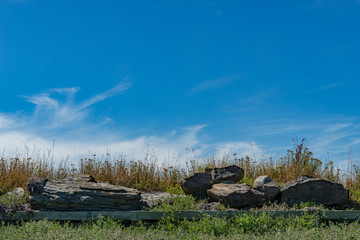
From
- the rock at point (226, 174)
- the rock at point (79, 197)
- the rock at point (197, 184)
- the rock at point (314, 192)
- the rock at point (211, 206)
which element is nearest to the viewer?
the rock at point (79, 197)

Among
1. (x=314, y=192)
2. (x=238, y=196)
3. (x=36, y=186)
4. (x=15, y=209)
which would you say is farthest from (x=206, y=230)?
(x=15, y=209)

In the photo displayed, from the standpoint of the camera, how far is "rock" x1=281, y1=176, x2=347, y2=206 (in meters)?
8.62

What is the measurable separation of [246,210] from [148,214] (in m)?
2.28

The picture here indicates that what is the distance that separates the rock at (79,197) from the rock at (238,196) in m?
2.06

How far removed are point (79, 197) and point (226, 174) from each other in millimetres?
3903

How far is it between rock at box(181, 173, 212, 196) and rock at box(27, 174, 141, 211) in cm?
148

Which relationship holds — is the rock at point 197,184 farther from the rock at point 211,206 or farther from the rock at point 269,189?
the rock at point 269,189

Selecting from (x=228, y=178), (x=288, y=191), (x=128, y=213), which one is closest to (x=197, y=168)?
(x=228, y=178)

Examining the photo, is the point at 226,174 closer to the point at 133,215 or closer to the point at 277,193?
the point at 277,193

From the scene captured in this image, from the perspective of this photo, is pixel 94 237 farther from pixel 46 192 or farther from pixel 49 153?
pixel 49 153

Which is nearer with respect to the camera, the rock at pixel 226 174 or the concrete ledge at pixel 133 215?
the concrete ledge at pixel 133 215

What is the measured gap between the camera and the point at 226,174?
30.7 feet

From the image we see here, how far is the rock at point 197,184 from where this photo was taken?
30.0 feet

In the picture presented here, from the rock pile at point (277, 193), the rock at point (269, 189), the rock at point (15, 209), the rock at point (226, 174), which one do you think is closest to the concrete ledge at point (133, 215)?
the rock at point (15, 209)
